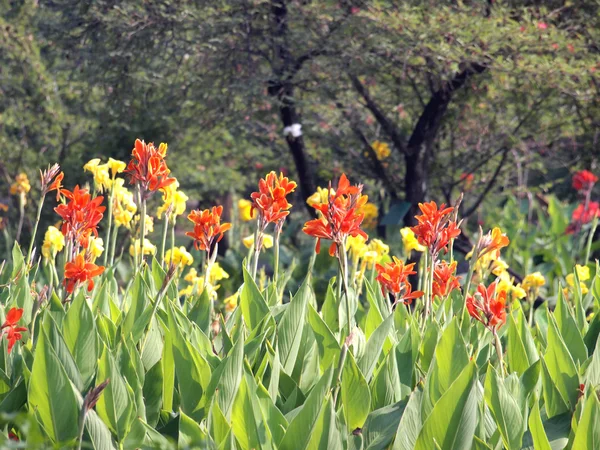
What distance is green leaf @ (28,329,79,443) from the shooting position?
1604 mm

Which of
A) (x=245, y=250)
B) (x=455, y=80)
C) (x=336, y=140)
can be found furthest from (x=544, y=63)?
(x=245, y=250)

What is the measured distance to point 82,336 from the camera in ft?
6.24

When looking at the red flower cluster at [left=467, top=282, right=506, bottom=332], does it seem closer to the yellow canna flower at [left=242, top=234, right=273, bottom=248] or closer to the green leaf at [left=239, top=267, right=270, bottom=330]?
the green leaf at [left=239, top=267, right=270, bottom=330]

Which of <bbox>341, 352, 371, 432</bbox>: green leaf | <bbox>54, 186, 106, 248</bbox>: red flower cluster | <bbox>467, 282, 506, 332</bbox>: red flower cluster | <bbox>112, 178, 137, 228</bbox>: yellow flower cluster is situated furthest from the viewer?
<bbox>112, 178, 137, 228</bbox>: yellow flower cluster

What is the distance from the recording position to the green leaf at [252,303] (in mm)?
2211

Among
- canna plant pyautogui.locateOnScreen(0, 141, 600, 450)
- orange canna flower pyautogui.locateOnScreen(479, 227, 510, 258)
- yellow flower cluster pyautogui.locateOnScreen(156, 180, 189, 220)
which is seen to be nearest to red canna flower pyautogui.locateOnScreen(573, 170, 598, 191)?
canna plant pyautogui.locateOnScreen(0, 141, 600, 450)

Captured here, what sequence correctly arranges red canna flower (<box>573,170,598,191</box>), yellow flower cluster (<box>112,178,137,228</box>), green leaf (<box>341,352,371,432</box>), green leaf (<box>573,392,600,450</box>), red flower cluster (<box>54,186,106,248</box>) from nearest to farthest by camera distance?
1. green leaf (<box>573,392,600,450</box>)
2. green leaf (<box>341,352,371,432</box>)
3. red flower cluster (<box>54,186,106,248</box>)
4. yellow flower cluster (<box>112,178,137,228</box>)
5. red canna flower (<box>573,170,598,191</box>)

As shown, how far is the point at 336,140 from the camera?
6.87 metres

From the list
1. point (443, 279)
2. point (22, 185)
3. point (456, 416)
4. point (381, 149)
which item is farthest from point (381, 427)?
point (381, 149)

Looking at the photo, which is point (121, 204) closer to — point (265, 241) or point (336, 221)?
point (265, 241)

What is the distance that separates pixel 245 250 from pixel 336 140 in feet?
5.19

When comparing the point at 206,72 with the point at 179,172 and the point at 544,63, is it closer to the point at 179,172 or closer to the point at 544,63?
the point at 179,172

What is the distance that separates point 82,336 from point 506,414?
97 centimetres

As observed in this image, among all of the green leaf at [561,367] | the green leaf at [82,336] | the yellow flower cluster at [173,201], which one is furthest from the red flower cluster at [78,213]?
the green leaf at [561,367]
